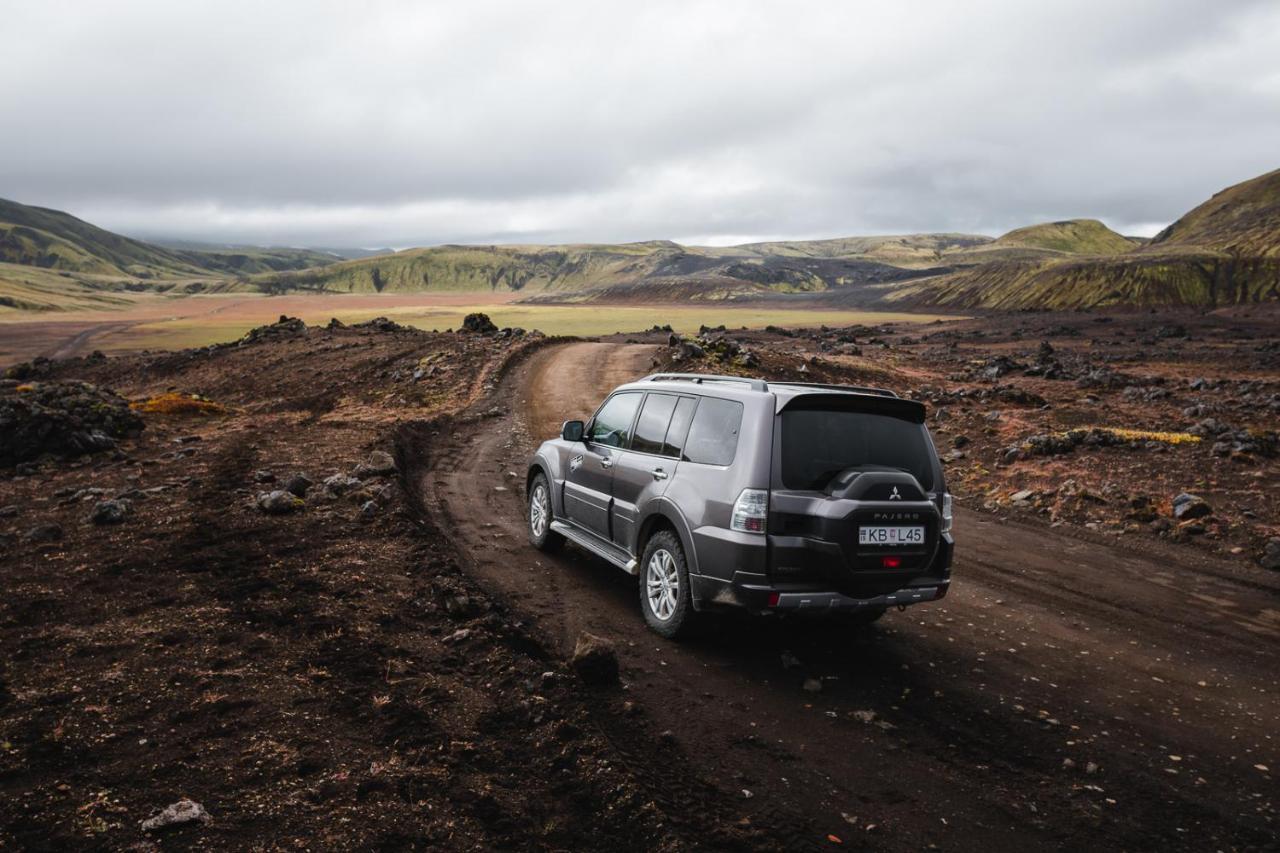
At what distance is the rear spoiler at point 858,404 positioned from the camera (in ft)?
20.1

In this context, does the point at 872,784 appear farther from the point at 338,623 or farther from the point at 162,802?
the point at 338,623

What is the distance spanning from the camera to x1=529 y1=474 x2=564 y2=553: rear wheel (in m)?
9.13

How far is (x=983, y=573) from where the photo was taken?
9.19 meters

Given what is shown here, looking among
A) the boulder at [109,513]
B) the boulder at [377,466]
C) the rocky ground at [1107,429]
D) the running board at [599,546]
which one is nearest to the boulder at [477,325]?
the rocky ground at [1107,429]

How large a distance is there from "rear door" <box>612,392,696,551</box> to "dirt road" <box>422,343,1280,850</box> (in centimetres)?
94

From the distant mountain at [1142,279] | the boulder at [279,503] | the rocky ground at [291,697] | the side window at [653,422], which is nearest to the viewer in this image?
the rocky ground at [291,697]

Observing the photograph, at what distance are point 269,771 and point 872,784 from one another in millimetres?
3548

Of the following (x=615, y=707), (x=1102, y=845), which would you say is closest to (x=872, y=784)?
(x=1102, y=845)

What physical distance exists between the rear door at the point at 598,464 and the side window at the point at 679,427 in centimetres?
74

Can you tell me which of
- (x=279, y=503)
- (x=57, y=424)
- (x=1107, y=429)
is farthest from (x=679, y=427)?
(x=57, y=424)

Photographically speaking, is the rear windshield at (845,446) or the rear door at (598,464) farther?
the rear door at (598,464)

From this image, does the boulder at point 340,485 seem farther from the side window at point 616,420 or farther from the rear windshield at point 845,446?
the rear windshield at point 845,446

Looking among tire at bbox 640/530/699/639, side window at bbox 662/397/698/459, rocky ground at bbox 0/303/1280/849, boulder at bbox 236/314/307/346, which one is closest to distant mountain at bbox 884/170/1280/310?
boulder at bbox 236/314/307/346

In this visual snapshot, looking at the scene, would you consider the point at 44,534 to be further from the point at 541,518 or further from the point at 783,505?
the point at 783,505
